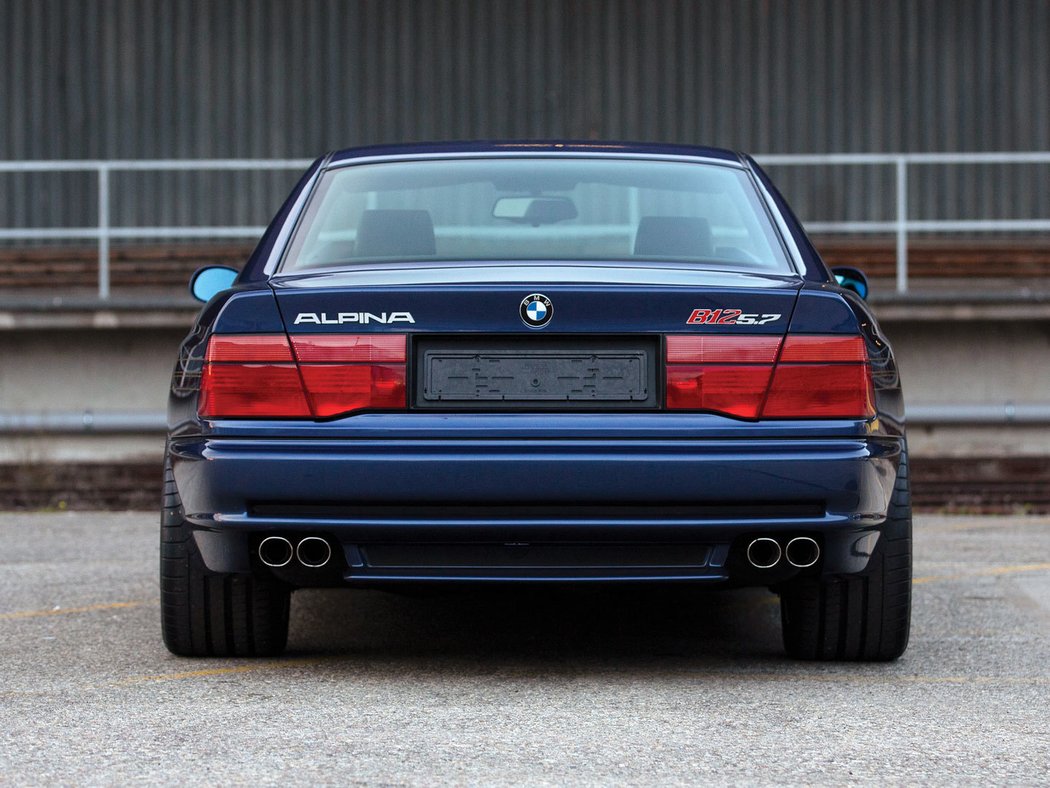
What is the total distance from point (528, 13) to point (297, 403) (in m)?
10.9

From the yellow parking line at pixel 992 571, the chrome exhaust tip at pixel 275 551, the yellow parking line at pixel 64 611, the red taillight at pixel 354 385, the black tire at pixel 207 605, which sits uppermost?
the red taillight at pixel 354 385

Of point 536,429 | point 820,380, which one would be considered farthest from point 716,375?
point 536,429

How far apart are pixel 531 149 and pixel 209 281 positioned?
113 cm

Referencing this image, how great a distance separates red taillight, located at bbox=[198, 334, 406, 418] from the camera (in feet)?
13.5

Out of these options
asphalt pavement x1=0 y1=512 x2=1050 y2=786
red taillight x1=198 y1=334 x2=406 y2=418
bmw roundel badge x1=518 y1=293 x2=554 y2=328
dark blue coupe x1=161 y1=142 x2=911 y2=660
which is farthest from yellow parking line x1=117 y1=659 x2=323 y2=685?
bmw roundel badge x1=518 y1=293 x2=554 y2=328

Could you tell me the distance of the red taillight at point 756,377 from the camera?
162 inches

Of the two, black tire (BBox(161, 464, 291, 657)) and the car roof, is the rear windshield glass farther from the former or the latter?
black tire (BBox(161, 464, 291, 657))

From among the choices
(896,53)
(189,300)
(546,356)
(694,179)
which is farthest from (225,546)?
(896,53)

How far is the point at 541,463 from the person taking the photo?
13.4ft

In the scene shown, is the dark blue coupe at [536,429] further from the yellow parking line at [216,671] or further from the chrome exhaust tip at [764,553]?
the yellow parking line at [216,671]

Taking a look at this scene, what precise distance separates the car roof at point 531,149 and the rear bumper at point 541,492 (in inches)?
51.8

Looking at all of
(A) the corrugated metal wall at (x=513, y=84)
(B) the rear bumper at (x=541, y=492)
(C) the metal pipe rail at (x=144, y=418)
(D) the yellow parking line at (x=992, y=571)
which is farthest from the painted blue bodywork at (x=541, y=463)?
(A) the corrugated metal wall at (x=513, y=84)

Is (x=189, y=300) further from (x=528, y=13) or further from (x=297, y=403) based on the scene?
(x=297, y=403)

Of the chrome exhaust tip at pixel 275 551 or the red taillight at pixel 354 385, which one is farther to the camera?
the chrome exhaust tip at pixel 275 551
